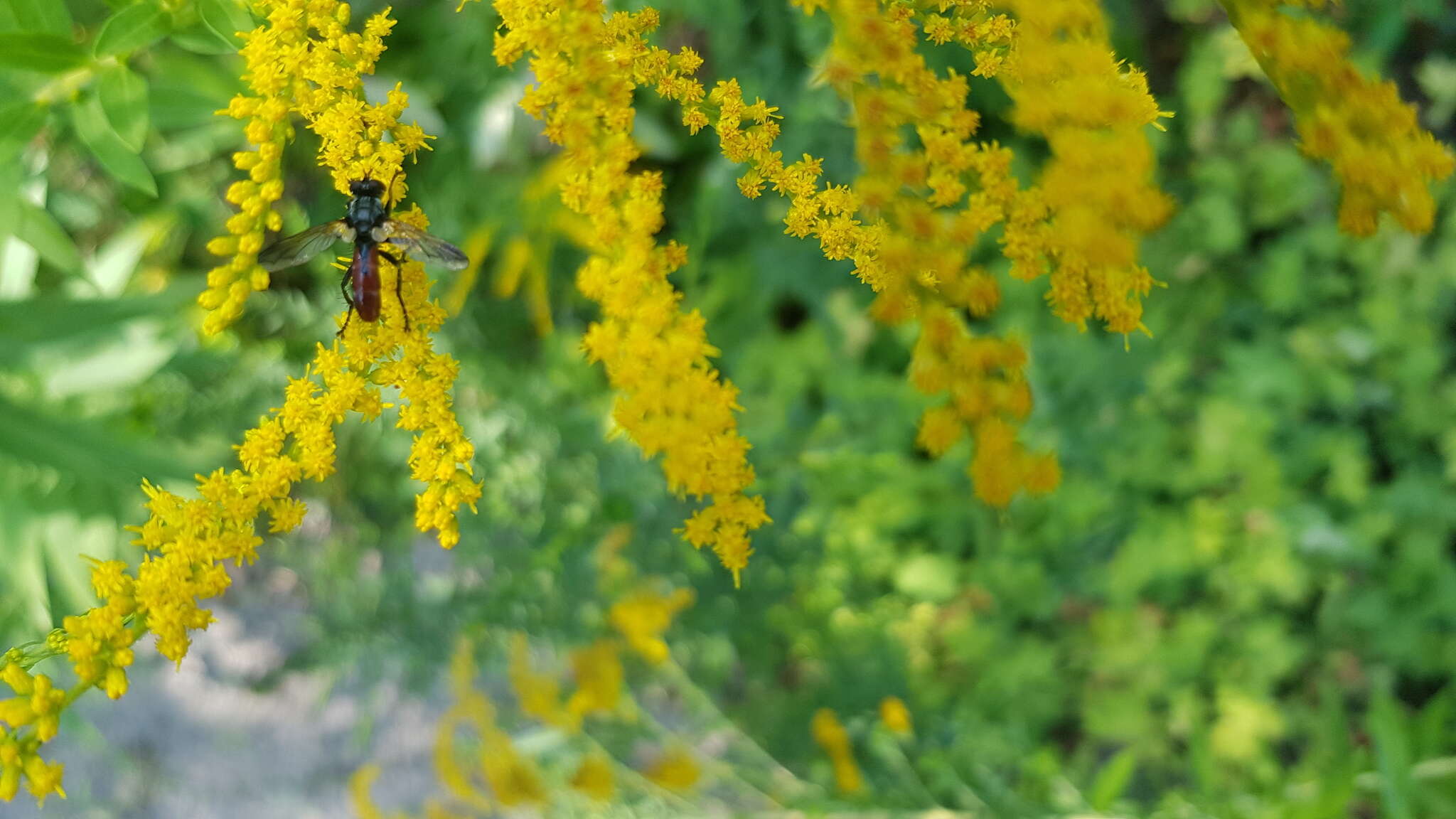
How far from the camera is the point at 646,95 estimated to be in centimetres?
288

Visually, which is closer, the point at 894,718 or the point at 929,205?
the point at 929,205

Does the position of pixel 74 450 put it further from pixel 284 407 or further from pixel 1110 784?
pixel 1110 784

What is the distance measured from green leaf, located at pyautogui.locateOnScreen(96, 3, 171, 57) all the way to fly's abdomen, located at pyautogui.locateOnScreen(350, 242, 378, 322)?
0.35 m

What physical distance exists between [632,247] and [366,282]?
296 millimetres

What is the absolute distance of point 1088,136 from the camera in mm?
861

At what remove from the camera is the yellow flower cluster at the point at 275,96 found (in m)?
0.98

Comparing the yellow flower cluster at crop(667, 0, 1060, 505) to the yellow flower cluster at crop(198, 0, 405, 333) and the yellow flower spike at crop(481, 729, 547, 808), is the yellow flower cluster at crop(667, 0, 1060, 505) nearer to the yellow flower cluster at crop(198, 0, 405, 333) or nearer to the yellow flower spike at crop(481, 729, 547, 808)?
the yellow flower cluster at crop(198, 0, 405, 333)

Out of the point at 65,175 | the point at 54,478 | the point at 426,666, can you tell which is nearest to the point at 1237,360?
the point at 426,666

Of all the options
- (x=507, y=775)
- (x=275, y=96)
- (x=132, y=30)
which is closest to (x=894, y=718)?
(x=507, y=775)

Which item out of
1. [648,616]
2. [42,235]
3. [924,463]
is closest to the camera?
[42,235]

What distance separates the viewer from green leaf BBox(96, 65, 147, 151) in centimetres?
111

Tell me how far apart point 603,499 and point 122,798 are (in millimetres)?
2499

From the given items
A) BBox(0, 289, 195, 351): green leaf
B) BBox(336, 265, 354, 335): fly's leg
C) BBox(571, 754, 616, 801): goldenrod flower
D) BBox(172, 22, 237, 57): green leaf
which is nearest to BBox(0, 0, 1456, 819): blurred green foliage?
BBox(0, 289, 195, 351): green leaf

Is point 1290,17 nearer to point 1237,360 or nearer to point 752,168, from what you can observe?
point 752,168
